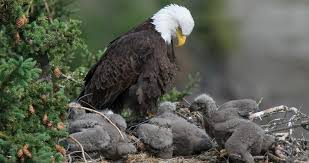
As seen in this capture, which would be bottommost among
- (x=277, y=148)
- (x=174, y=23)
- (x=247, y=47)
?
(x=247, y=47)

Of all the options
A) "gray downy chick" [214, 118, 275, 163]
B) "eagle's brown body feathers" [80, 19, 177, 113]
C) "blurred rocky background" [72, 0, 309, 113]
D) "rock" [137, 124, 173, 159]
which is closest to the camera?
"gray downy chick" [214, 118, 275, 163]

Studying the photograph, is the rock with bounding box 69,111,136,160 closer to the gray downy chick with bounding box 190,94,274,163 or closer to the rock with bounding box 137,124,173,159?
the rock with bounding box 137,124,173,159

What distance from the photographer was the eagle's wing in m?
6.04

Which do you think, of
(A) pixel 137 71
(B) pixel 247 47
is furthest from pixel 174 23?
(B) pixel 247 47

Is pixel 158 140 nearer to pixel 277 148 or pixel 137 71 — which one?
pixel 277 148

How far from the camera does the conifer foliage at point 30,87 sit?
13.2ft

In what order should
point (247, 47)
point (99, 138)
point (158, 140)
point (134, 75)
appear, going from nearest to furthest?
point (99, 138)
point (158, 140)
point (134, 75)
point (247, 47)

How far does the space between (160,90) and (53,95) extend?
1.75 metres

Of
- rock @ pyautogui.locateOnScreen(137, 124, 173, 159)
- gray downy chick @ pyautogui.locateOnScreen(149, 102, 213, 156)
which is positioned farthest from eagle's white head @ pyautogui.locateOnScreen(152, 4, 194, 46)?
rock @ pyautogui.locateOnScreen(137, 124, 173, 159)

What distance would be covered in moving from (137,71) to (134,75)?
35 millimetres

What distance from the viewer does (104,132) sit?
5098mm

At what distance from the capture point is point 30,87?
4.31m

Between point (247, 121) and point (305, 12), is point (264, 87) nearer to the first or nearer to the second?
point (305, 12)

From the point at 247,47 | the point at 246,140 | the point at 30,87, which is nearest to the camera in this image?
the point at 30,87
